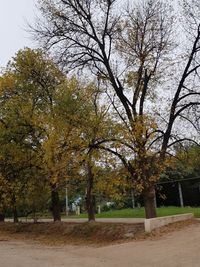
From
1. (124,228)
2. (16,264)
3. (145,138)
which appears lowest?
(16,264)

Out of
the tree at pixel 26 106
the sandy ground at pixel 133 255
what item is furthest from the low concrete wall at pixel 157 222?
the tree at pixel 26 106

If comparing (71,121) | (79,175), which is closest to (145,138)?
(71,121)

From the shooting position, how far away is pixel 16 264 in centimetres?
1633

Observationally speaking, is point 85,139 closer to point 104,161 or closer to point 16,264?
point 104,161

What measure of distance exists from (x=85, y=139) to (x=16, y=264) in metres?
9.47

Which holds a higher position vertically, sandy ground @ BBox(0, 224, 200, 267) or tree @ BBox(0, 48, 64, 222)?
tree @ BBox(0, 48, 64, 222)

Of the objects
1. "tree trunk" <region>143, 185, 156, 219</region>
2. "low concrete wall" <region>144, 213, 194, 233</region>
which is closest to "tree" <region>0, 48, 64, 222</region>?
"tree trunk" <region>143, 185, 156, 219</region>

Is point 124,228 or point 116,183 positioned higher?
point 116,183

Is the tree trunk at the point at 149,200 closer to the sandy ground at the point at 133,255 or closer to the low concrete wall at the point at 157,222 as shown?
the low concrete wall at the point at 157,222

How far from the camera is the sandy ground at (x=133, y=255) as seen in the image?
1473 cm

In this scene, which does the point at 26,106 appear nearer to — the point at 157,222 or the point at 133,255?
the point at 157,222

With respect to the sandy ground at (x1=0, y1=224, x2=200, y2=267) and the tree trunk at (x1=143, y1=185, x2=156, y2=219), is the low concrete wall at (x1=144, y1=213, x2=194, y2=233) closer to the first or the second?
the tree trunk at (x1=143, y1=185, x2=156, y2=219)

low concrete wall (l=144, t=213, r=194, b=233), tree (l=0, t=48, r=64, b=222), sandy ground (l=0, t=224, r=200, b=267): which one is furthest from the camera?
tree (l=0, t=48, r=64, b=222)

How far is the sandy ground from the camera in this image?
48.3 ft
